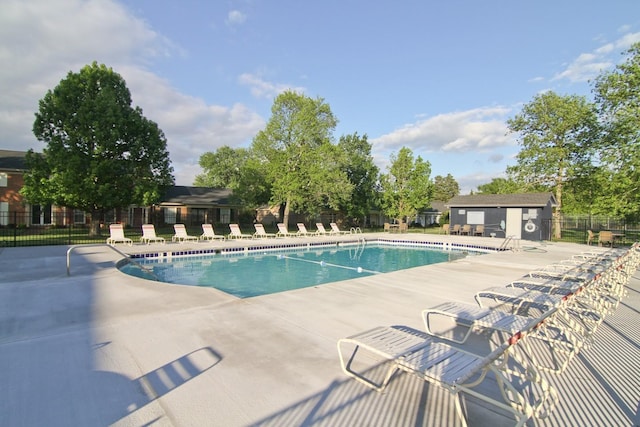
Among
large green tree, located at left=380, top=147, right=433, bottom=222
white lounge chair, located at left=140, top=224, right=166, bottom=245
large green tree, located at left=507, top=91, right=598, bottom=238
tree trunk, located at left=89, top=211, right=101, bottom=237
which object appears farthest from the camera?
large green tree, located at left=380, top=147, right=433, bottom=222

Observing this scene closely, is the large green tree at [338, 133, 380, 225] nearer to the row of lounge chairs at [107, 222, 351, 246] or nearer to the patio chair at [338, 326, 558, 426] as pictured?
the row of lounge chairs at [107, 222, 351, 246]

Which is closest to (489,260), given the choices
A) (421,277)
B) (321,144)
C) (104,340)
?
(421,277)

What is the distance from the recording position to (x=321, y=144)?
26.7 m

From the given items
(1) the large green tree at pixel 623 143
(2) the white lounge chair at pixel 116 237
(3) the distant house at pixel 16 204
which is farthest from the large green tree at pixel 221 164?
(1) the large green tree at pixel 623 143

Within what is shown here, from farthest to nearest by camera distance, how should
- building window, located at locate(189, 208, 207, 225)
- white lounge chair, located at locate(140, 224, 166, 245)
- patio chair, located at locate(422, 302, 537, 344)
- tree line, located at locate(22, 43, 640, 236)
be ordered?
building window, located at locate(189, 208, 207, 225) → tree line, located at locate(22, 43, 640, 236) → white lounge chair, located at locate(140, 224, 166, 245) → patio chair, located at locate(422, 302, 537, 344)

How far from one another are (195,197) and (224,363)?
31.6m

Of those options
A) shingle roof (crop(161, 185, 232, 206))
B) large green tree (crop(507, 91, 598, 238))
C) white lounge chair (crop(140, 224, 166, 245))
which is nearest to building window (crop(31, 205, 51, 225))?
shingle roof (crop(161, 185, 232, 206))

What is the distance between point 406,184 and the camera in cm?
3284

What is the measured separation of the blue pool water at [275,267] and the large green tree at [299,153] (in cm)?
865

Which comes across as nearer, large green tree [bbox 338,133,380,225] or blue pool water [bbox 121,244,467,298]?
blue pool water [bbox 121,244,467,298]

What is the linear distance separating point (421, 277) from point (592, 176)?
84.1ft

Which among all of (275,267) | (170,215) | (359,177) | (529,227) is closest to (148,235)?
(275,267)

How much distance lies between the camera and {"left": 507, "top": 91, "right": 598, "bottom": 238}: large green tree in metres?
26.2

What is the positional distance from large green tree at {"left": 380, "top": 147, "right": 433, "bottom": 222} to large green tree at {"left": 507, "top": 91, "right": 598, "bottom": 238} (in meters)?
7.93
